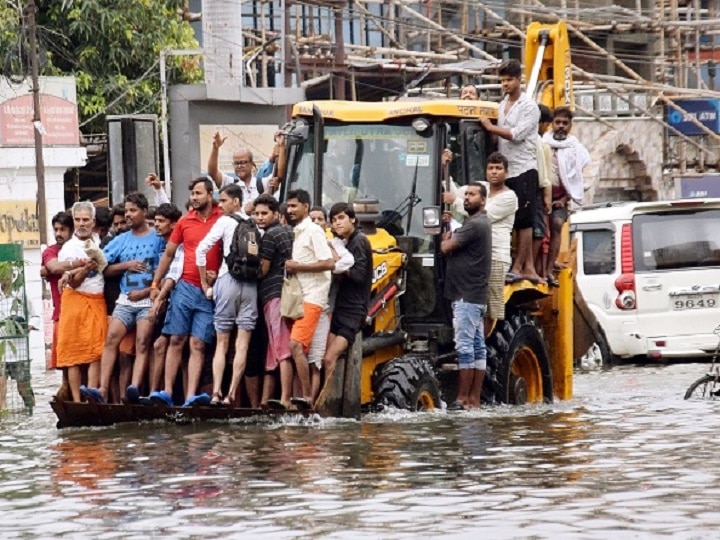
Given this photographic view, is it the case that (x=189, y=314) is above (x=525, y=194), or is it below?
below

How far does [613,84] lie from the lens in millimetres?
43406

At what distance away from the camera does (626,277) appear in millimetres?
23016

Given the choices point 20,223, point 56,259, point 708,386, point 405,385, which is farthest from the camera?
point 20,223

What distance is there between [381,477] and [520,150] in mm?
5438

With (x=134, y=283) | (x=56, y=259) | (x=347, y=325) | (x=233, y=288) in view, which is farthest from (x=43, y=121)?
(x=347, y=325)

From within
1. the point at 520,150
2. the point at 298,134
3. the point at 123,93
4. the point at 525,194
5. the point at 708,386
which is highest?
the point at 123,93

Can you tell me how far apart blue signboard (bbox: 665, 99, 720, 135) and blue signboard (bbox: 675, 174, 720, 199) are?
114cm

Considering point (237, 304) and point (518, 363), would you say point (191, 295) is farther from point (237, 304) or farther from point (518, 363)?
point (518, 363)

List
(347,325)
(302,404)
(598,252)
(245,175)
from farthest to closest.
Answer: (598,252) → (245,175) → (347,325) → (302,404)

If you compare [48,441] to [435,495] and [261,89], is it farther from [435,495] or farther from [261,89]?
[261,89]

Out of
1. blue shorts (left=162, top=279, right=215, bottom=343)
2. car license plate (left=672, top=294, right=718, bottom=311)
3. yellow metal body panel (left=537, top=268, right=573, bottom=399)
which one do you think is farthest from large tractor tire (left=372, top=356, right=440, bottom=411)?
car license plate (left=672, top=294, right=718, bottom=311)

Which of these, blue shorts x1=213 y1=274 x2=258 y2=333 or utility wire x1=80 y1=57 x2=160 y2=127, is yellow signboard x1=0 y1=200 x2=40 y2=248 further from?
blue shorts x1=213 y1=274 x2=258 y2=333

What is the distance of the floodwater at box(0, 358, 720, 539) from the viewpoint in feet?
33.0


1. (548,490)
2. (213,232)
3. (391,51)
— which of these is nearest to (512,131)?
(213,232)
